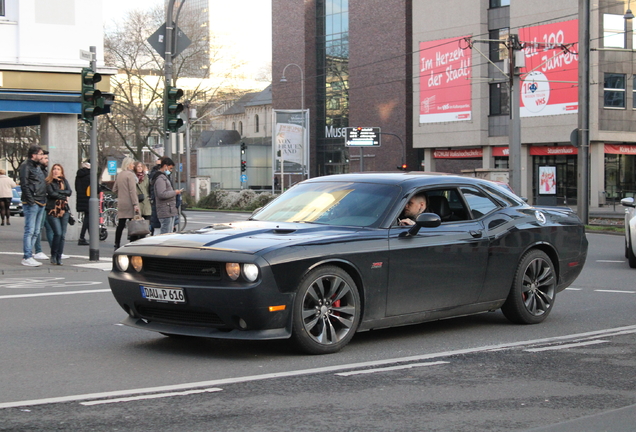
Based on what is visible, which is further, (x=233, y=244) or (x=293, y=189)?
(x=293, y=189)

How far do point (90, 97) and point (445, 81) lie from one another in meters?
46.3

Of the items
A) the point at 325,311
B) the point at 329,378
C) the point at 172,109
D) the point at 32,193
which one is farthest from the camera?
the point at 172,109

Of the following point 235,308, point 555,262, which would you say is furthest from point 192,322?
point 555,262

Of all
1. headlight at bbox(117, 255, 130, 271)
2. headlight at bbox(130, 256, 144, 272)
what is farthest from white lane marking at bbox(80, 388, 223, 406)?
headlight at bbox(117, 255, 130, 271)

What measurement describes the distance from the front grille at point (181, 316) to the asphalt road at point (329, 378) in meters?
0.29

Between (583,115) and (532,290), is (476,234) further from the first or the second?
(583,115)

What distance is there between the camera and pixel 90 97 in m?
15.9

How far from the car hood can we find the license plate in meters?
0.34

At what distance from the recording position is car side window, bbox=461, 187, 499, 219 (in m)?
8.35

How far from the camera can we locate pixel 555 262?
352 inches

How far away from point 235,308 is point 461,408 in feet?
6.32

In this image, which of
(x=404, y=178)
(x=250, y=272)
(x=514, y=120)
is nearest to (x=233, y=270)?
(x=250, y=272)

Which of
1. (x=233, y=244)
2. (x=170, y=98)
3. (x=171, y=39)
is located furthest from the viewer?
(x=171, y=39)

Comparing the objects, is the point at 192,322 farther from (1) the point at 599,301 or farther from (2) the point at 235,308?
(1) the point at 599,301
